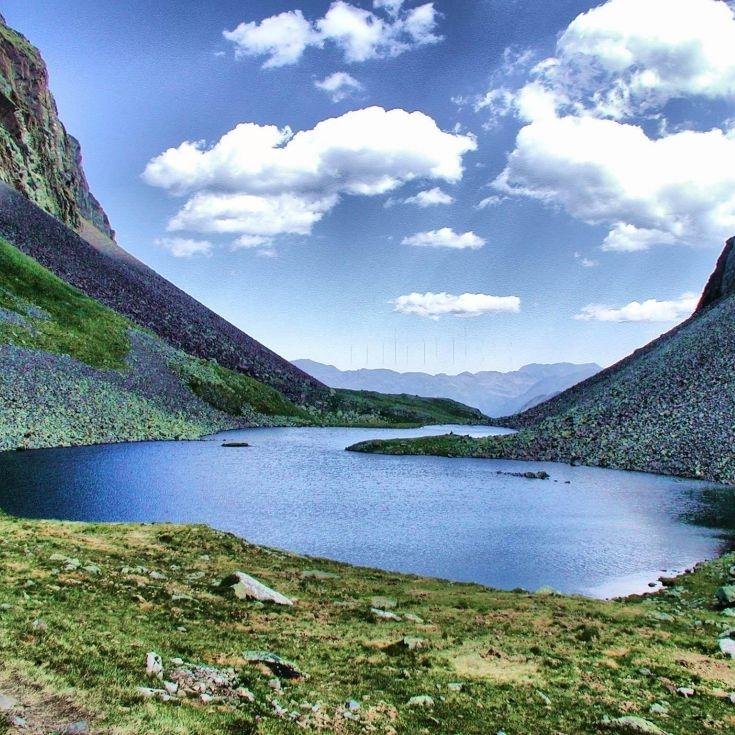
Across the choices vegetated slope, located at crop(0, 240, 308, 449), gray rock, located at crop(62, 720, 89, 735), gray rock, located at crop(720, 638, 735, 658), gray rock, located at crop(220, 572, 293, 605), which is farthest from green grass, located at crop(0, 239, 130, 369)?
gray rock, located at crop(720, 638, 735, 658)

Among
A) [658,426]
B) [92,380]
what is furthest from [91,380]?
[658,426]

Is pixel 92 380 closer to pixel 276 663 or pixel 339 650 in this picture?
pixel 339 650

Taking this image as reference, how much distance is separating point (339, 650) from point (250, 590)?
7.12 metres

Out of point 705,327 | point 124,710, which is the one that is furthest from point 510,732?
point 705,327

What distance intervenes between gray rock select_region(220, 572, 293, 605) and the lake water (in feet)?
49.5

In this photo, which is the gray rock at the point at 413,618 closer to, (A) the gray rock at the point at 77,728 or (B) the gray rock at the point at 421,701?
(B) the gray rock at the point at 421,701

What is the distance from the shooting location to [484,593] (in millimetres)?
34188

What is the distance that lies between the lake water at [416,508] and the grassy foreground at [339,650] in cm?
948

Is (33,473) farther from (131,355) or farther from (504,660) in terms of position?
(131,355)

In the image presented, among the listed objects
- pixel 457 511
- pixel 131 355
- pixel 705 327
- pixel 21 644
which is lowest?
pixel 457 511

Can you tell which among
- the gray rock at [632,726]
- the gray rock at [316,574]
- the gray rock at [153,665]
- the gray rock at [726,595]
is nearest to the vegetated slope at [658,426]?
the gray rock at [726,595]

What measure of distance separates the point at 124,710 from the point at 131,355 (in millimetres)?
149374

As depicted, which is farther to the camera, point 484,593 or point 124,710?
point 484,593

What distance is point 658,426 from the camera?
10325cm
